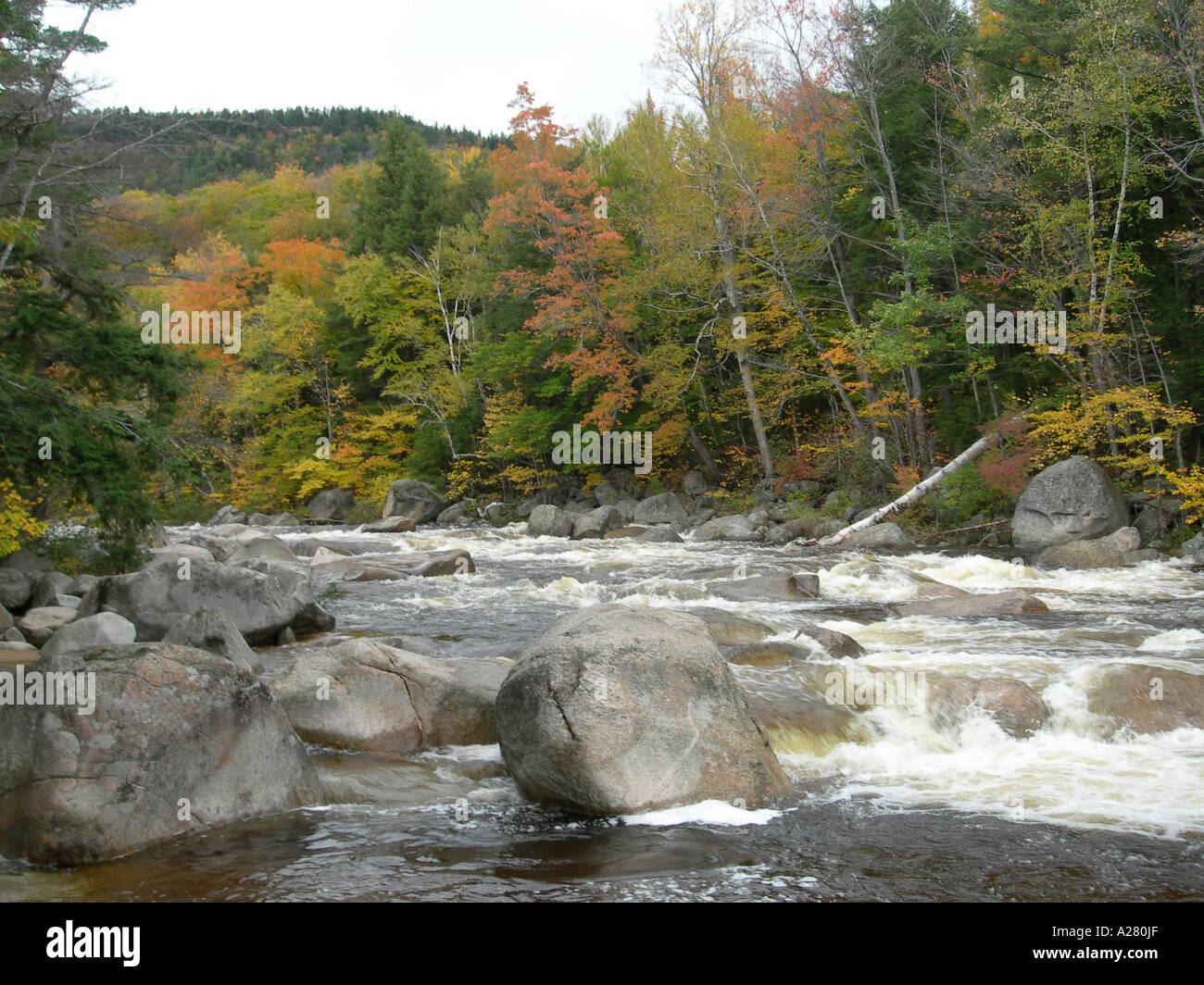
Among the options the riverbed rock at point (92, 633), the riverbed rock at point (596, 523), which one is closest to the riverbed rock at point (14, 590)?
the riverbed rock at point (92, 633)

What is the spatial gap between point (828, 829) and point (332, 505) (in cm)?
3255

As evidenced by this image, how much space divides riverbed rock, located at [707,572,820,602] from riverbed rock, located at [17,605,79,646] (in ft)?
29.3

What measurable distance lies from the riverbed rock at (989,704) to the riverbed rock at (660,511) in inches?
718

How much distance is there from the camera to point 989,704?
7641mm

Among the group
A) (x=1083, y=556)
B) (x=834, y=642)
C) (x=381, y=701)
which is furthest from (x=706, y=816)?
(x=1083, y=556)

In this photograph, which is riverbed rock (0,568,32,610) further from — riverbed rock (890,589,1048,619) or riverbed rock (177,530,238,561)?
riverbed rock (890,589,1048,619)

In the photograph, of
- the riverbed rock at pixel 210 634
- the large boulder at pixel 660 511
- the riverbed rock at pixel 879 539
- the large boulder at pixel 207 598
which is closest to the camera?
→ the riverbed rock at pixel 210 634

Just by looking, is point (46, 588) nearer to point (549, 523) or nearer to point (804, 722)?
point (804, 722)

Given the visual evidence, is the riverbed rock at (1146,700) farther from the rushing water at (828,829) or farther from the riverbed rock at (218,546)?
the riverbed rock at (218,546)

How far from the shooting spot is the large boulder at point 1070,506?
16906 mm

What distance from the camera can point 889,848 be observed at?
5301 millimetres

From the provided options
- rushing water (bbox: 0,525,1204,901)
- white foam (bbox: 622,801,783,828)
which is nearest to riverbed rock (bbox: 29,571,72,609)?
rushing water (bbox: 0,525,1204,901)

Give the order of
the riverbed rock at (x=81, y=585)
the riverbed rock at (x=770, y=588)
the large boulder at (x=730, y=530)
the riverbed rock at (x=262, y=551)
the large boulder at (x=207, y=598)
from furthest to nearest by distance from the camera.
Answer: the large boulder at (x=730, y=530)
the riverbed rock at (x=262, y=551)
the riverbed rock at (x=770, y=588)
the riverbed rock at (x=81, y=585)
the large boulder at (x=207, y=598)
